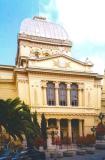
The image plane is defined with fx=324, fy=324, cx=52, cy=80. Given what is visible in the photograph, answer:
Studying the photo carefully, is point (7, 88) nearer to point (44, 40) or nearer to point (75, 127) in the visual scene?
point (75, 127)

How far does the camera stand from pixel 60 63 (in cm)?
5134

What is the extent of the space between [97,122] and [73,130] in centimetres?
421

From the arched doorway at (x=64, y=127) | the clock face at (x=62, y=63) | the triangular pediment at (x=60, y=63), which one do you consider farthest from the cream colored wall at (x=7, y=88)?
the arched doorway at (x=64, y=127)

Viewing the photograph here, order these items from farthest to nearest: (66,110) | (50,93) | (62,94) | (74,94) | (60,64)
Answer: (74,94) < (60,64) < (62,94) < (50,93) < (66,110)

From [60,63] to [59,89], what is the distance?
4.17 metres

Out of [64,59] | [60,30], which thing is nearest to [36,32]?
[60,30]

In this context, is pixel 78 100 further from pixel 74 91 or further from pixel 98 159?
pixel 98 159

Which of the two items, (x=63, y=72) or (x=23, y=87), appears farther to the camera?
(x=63, y=72)

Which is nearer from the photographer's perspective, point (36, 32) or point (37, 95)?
point (37, 95)

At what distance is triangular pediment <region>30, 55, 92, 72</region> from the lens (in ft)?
164

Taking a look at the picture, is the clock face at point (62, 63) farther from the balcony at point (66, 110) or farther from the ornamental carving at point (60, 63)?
the balcony at point (66, 110)

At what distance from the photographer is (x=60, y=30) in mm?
65938

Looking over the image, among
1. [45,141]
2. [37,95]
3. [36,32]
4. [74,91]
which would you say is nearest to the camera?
[45,141]

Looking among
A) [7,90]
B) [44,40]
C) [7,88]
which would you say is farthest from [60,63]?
[44,40]
